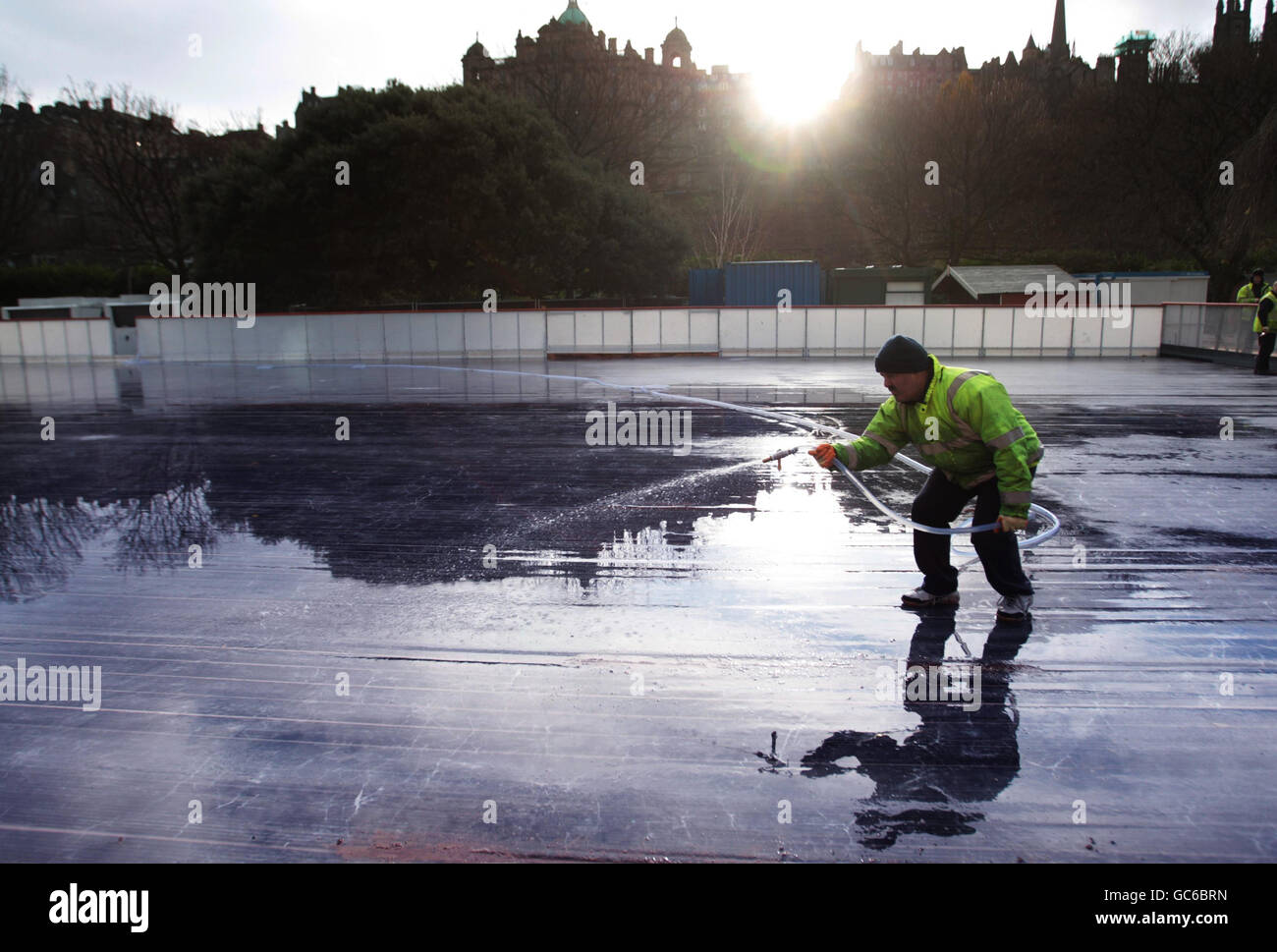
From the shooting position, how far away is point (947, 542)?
5238 millimetres

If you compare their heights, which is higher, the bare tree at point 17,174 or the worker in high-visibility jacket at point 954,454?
the bare tree at point 17,174

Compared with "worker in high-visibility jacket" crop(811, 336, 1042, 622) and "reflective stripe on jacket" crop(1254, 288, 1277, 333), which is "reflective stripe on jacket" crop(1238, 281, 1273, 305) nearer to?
"reflective stripe on jacket" crop(1254, 288, 1277, 333)

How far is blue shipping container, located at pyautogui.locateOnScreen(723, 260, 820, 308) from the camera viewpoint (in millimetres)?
30578

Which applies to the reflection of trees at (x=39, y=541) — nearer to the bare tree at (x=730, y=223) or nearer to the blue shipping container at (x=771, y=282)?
the blue shipping container at (x=771, y=282)

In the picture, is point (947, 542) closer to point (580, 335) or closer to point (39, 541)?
point (39, 541)

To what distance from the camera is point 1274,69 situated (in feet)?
110

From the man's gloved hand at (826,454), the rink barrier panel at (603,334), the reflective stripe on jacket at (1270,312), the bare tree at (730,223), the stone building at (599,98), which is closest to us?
the man's gloved hand at (826,454)

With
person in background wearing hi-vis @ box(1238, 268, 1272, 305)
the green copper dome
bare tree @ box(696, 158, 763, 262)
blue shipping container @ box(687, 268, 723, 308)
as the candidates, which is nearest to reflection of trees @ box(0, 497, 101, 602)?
person in background wearing hi-vis @ box(1238, 268, 1272, 305)

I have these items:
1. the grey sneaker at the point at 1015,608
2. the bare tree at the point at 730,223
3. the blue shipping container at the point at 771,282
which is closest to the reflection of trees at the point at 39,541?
the grey sneaker at the point at 1015,608

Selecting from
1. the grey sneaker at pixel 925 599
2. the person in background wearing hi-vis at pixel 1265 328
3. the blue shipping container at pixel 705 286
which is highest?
the blue shipping container at pixel 705 286

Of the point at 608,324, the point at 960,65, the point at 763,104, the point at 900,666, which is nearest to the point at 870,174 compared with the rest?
the point at 763,104

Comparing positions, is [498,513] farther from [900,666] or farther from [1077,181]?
[1077,181]

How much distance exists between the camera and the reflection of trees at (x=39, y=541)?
605 cm

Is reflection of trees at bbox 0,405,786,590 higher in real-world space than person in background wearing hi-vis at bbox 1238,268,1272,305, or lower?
lower
